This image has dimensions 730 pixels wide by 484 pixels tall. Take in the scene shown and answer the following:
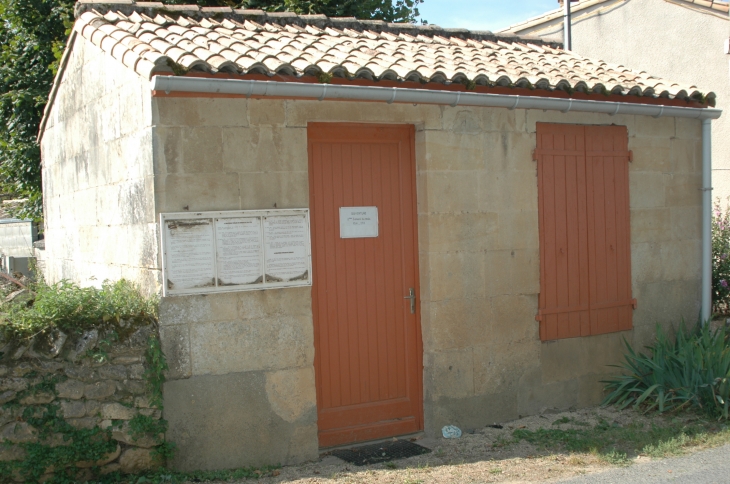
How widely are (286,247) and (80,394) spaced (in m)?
1.83

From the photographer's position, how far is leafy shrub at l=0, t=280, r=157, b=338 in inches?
196

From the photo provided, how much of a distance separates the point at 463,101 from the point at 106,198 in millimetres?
3301

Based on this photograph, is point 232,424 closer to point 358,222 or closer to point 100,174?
point 358,222

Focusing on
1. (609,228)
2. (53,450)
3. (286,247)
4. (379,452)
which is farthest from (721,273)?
(53,450)

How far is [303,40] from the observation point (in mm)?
6652

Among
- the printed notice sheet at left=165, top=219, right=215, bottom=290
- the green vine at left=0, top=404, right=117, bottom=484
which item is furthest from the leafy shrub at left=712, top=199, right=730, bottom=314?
the green vine at left=0, top=404, right=117, bottom=484

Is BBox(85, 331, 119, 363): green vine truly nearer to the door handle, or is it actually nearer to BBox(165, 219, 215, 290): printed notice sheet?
BBox(165, 219, 215, 290): printed notice sheet

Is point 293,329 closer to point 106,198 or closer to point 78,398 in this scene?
point 78,398

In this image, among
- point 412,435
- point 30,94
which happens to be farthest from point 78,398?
point 30,94

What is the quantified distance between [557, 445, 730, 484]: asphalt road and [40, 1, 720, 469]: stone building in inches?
60.8

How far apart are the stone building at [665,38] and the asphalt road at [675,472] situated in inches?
318

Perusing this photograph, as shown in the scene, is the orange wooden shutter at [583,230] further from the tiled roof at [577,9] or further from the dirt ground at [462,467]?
the tiled roof at [577,9]

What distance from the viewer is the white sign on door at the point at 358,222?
20.1 ft

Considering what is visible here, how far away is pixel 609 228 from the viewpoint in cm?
729
